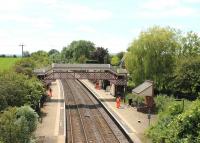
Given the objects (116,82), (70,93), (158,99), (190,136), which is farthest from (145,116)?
(70,93)

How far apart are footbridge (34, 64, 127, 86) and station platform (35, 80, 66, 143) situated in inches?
168

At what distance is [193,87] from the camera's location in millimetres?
52969

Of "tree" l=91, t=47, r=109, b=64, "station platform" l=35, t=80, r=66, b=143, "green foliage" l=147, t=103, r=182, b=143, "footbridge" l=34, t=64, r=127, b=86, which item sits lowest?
"station platform" l=35, t=80, r=66, b=143

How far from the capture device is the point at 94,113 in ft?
164

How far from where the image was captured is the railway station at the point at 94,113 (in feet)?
119

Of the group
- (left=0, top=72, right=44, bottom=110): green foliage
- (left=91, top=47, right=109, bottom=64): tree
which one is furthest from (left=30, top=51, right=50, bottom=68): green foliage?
(left=0, top=72, right=44, bottom=110): green foliage

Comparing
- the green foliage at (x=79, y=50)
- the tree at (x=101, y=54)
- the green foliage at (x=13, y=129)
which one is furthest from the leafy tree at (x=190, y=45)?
the green foliage at (x=79, y=50)

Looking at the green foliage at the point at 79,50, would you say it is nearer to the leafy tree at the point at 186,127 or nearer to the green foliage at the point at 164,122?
the green foliage at the point at 164,122

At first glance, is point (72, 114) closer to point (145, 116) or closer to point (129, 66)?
point (145, 116)

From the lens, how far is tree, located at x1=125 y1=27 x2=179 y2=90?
194 feet

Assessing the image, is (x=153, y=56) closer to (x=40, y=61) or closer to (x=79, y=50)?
(x=40, y=61)

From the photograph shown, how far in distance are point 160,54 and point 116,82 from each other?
23.7 ft

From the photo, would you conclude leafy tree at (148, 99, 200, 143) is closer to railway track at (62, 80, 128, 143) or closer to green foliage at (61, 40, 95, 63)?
railway track at (62, 80, 128, 143)

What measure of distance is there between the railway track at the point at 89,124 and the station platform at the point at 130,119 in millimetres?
717
